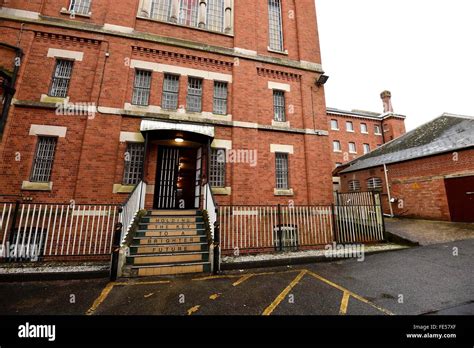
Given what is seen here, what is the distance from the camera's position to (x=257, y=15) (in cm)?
1126

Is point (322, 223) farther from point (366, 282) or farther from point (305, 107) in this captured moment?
point (305, 107)

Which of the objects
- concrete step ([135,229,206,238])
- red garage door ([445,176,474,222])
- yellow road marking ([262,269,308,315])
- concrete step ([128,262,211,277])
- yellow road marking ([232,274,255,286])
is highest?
red garage door ([445,176,474,222])

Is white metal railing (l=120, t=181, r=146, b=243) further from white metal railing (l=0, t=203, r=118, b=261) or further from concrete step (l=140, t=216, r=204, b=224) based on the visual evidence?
white metal railing (l=0, t=203, r=118, b=261)

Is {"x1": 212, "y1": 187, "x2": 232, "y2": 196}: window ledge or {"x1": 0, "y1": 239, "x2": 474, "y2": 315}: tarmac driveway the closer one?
{"x1": 0, "y1": 239, "x2": 474, "y2": 315}: tarmac driveway

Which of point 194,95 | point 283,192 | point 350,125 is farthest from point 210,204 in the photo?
point 350,125

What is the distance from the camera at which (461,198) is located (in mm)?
11945

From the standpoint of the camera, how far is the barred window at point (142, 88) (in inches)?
355

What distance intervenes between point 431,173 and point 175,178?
16.7 metres

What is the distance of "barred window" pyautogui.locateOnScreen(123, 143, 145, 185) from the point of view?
8242 millimetres

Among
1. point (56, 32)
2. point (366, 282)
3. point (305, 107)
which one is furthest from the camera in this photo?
point (305, 107)

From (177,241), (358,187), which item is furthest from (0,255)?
(358,187)

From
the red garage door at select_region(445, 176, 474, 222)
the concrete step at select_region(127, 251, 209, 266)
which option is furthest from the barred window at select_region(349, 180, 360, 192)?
the concrete step at select_region(127, 251, 209, 266)

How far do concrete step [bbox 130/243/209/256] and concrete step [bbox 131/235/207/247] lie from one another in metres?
0.16
